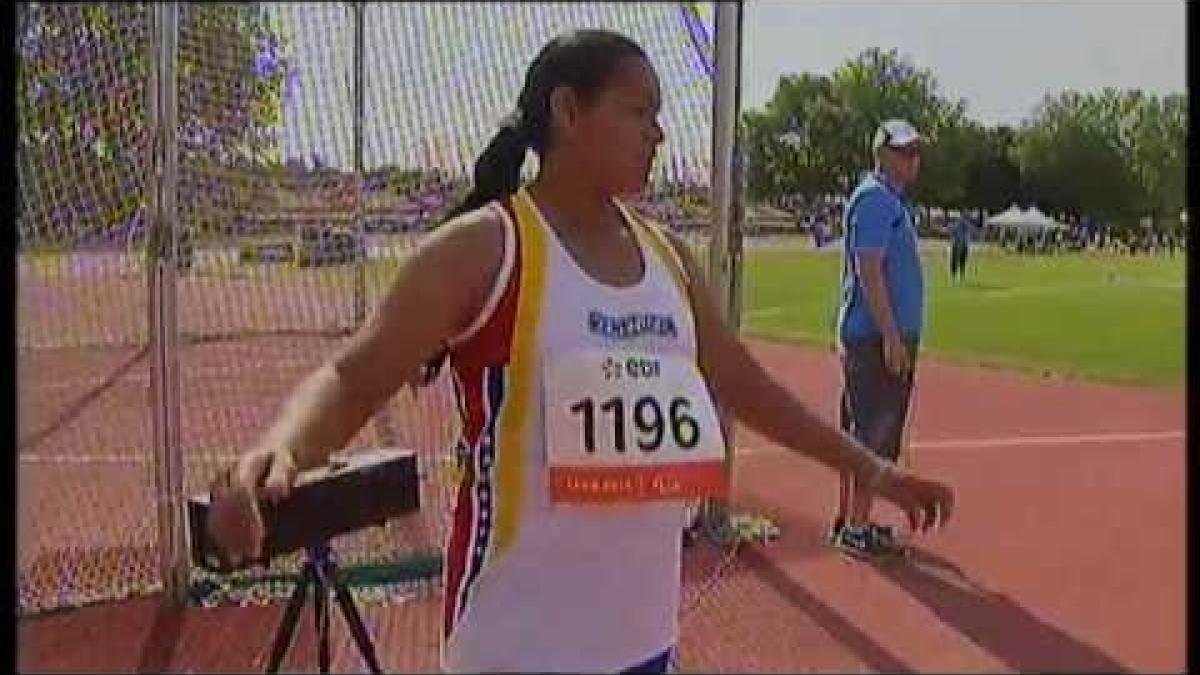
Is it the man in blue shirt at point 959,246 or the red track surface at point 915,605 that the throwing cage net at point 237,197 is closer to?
the red track surface at point 915,605

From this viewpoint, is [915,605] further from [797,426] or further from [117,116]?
[117,116]

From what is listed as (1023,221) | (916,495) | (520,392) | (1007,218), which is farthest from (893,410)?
(1007,218)

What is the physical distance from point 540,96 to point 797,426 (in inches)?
27.5

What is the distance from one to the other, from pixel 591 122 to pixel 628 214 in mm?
177

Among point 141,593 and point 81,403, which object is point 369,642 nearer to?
point 141,593

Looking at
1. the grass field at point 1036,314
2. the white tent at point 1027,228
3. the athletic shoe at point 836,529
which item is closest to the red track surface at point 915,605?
the athletic shoe at point 836,529

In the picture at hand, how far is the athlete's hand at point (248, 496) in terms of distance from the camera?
6.53 ft

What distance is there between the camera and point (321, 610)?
437 cm

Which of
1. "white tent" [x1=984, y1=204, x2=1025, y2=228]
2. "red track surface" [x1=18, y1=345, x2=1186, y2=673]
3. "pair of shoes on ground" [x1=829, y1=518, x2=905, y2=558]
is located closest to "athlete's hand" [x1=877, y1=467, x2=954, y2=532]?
"red track surface" [x1=18, y1=345, x2=1186, y2=673]

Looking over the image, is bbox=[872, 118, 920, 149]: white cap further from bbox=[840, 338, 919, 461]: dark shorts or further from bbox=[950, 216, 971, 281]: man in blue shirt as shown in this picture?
bbox=[950, 216, 971, 281]: man in blue shirt

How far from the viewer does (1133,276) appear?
21.6 m

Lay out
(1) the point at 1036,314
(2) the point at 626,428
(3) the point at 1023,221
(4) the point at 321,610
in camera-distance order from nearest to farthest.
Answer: (2) the point at 626,428 → (4) the point at 321,610 → (1) the point at 1036,314 → (3) the point at 1023,221

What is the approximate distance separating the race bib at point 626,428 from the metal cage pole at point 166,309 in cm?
299

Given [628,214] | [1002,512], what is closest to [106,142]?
[628,214]
